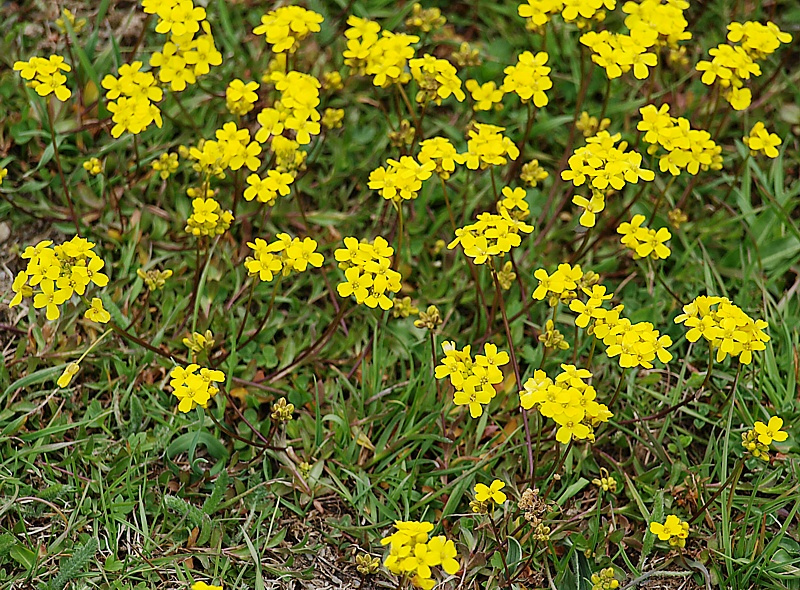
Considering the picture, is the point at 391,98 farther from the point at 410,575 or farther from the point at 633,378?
the point at 410,575

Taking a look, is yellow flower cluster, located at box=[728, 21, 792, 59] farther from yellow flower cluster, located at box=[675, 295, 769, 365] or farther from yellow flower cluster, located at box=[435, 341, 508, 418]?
yellow flower cluster, located at box=[435, 341, 508, 418]

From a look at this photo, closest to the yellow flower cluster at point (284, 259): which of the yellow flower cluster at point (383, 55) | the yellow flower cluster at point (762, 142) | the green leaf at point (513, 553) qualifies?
→ the yellow flower cluster at point (383, 55)

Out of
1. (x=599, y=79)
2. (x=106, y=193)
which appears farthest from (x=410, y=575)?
(x=599, y=79)

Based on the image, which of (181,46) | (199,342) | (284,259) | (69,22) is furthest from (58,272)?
(69,22)

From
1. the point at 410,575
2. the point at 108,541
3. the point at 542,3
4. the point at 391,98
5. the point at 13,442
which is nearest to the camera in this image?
the point at 410,575

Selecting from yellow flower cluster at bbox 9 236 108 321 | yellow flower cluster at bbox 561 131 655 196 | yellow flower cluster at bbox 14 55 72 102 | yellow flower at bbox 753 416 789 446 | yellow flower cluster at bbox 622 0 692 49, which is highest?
yellow flower cluster at bbox 622 0 692 49

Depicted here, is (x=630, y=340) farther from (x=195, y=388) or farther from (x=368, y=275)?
(x=195, y=388)

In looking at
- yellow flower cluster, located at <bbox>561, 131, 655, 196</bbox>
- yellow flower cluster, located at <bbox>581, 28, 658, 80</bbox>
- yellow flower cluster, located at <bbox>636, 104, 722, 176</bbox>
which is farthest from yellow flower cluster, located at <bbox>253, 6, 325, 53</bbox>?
yellow flower cluster, located at <bbox>636, 104, 722, 176</bbox>
